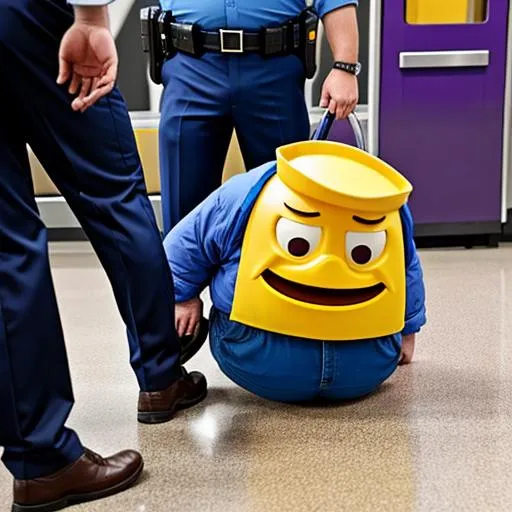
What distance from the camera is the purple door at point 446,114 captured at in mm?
3082

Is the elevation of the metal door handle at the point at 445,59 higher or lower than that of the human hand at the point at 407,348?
higher

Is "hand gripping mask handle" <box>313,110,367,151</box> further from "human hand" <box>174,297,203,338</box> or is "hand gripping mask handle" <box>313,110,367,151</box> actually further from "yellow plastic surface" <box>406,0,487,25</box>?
"yellow plastic surface" <box>406,0,487,25</box>

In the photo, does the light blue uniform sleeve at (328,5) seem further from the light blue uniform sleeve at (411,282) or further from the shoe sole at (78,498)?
the shoe sole at (78,498)

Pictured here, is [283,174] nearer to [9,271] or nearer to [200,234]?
[200,234]

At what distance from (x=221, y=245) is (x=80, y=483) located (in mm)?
545

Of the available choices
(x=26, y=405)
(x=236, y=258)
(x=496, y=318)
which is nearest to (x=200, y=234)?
(x=236, y=258)

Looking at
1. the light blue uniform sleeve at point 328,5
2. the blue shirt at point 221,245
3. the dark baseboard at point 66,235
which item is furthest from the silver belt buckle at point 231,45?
the dark baseboard at point 66,235

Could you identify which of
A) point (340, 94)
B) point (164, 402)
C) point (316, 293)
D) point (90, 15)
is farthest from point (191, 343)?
point (90, 15)

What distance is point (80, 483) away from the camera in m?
1.27

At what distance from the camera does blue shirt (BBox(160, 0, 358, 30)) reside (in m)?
1.78

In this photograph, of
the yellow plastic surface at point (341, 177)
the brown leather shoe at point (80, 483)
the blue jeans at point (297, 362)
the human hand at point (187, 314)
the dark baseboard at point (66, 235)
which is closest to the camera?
the brown leather shoe at point (80, 483)

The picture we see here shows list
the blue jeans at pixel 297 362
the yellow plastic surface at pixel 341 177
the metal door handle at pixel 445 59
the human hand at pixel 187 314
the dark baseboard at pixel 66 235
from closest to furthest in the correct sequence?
the yellow plastic surface at pixel 341 177
the blue jeans at pixel 297 362
the human hand at pixel 187 314
the metal door handle at pixel 445 59
the dark baseboard at pixel 66 235

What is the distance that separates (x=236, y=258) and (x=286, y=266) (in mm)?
122

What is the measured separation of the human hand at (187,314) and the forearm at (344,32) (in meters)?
0.66
